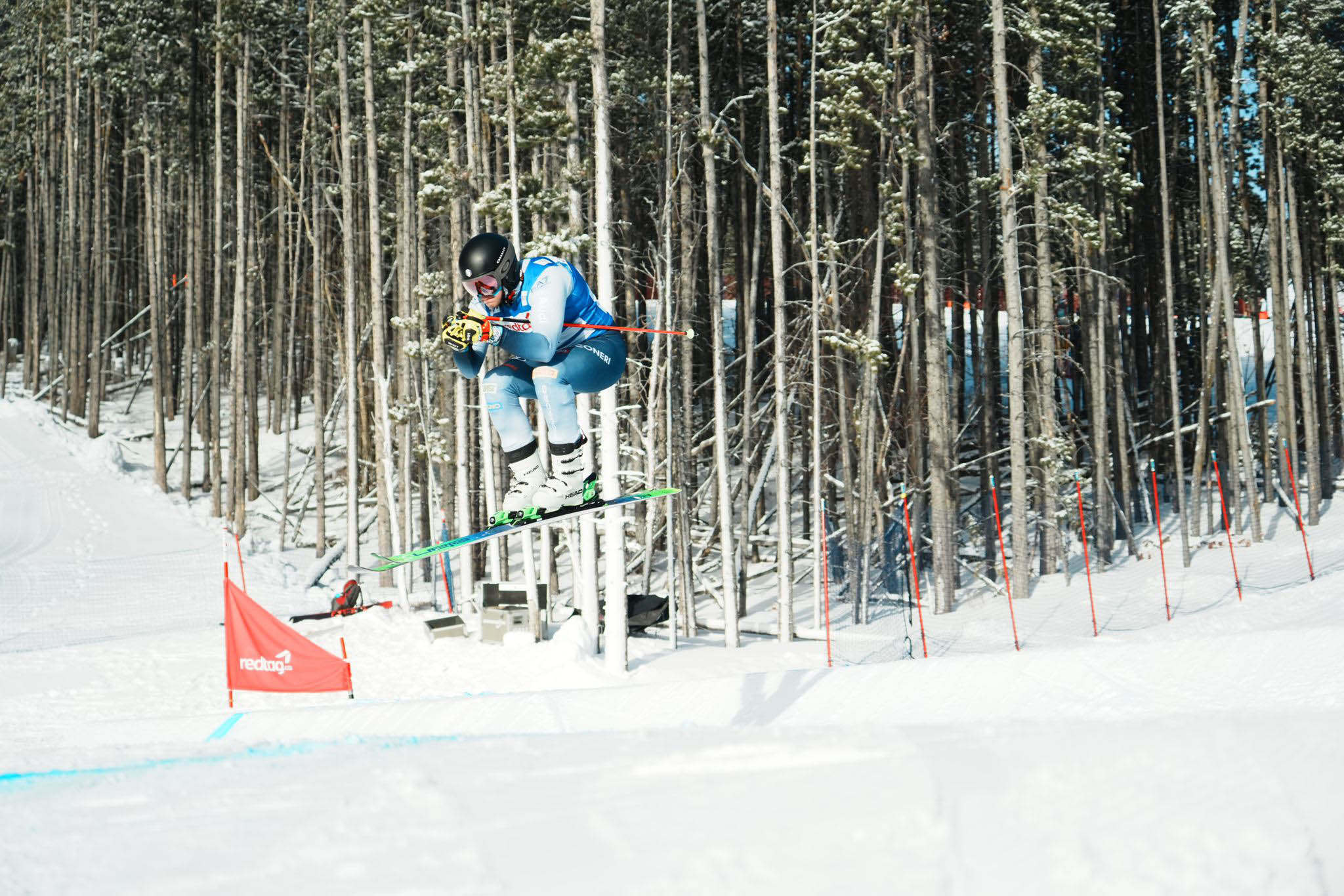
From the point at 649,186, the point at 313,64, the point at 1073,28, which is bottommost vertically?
the point at 649,186

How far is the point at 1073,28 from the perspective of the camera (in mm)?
17359

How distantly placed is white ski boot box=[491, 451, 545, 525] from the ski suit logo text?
6448 mm

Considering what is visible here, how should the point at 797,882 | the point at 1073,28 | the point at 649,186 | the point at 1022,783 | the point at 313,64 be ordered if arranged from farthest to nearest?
the point at 313,64 → the point at 649,186 → the point at 1073,28 → the point at 1022,783 → the point at 797,882


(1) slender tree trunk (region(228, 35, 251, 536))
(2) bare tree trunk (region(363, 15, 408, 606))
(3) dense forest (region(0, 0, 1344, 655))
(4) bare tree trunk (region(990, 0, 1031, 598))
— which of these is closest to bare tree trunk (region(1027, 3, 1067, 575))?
(3) dense forest (region(0, 0, 1344, 655))

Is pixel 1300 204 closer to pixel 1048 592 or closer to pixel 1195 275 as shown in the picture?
pixel 1195 275

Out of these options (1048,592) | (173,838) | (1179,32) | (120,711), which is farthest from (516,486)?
(1179,32)

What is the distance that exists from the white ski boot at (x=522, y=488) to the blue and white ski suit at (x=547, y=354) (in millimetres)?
105

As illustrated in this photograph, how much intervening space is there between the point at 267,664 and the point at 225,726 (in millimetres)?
2864

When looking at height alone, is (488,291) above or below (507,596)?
above

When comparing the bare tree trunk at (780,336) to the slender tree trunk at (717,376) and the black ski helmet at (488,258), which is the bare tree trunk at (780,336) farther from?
the black ski helmet at (488,258)

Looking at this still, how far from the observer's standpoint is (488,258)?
548 centimetres

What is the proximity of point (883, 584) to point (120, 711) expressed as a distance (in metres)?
13.1

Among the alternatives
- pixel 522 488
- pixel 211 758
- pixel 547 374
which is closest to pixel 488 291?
pixel 547 374

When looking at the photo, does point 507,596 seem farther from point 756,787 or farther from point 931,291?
point 756,787
